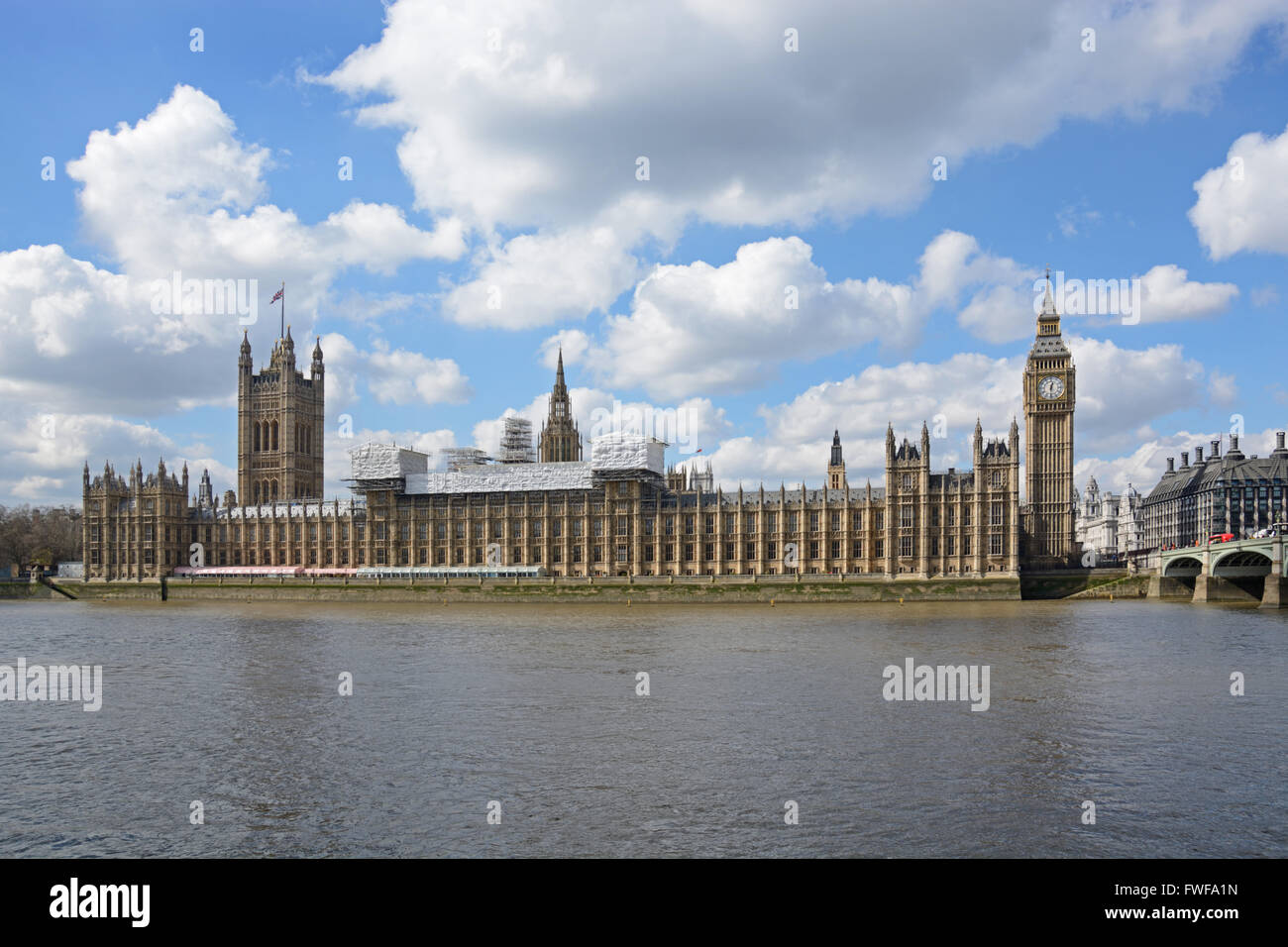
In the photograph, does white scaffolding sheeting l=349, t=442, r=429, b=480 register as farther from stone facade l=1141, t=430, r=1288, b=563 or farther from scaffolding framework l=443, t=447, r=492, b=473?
stone facade l=1141, t=430, r=1288, b=563

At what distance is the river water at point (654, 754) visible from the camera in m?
19.9

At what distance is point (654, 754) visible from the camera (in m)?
26.6

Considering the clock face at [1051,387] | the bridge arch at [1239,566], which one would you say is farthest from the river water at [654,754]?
the clock face at [1051,387]

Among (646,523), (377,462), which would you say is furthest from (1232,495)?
(377,462)

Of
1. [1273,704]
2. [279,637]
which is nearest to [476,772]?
[1273,704]

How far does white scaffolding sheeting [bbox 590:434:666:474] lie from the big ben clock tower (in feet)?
159

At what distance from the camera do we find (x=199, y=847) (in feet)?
63.8

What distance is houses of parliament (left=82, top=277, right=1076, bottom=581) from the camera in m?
110

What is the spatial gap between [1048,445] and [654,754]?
111m

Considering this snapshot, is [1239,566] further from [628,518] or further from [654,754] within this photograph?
[654,754]

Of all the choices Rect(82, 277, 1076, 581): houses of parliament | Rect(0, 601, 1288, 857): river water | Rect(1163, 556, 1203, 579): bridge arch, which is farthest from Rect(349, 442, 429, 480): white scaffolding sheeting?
Rect(1163, 556, 1203, 579): bridge arch

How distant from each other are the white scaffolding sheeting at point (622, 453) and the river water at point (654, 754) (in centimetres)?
6888

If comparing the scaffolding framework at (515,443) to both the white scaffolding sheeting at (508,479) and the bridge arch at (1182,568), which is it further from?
the bridge arch at (1182,568)
